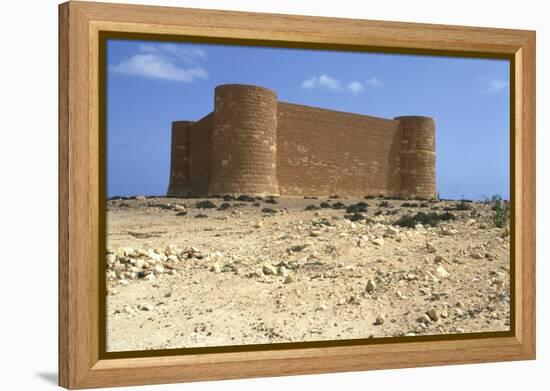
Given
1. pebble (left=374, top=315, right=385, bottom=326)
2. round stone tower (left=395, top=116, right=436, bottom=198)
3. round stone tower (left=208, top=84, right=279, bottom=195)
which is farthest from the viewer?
round stone tower (left=208, top=84, right=279, bottom=195)

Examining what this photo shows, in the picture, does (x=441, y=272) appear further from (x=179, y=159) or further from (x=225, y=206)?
(x=179, y=159)

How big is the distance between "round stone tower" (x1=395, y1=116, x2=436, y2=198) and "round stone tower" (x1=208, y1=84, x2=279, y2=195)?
5.69 feet

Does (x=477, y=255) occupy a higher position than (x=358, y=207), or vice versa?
(x=358, y=207)

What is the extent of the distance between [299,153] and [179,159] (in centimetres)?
212

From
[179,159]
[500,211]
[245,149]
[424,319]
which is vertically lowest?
[424,319]

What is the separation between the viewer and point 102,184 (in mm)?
4734

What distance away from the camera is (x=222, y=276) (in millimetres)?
5414

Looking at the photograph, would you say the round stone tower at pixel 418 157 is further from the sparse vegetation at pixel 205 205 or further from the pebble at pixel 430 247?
the sparse vegetation at pixel 205 205

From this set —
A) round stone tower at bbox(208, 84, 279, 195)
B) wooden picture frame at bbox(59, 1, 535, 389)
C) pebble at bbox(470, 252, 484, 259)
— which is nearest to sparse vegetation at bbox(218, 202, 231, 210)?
round stone tower at bbox(208, 84, 279, 195)

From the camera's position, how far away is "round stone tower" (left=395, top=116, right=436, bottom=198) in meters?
6.61

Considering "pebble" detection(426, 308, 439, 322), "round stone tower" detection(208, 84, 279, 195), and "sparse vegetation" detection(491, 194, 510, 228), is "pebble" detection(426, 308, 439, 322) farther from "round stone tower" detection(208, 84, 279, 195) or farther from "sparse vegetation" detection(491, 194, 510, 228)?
"round stone tower" detection(208, 84, 279, 195)

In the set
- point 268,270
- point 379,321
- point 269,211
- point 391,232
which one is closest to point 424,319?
point 379,321

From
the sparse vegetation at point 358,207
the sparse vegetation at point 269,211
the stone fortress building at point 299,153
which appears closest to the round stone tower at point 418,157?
the stone fortress building at point 299,153

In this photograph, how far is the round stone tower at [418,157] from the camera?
6605mm
